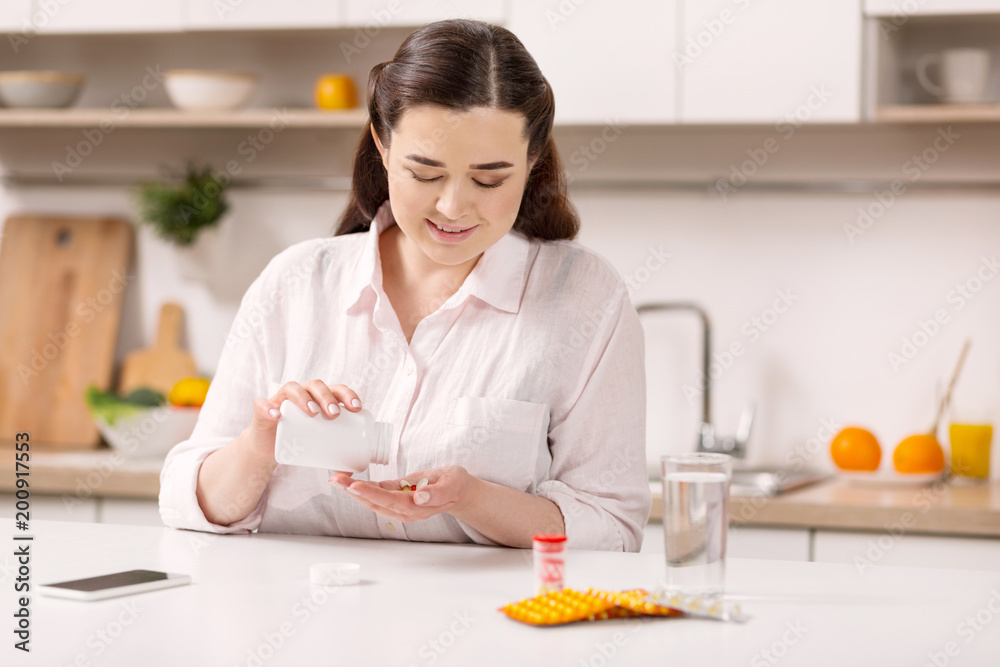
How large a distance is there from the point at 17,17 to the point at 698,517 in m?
2.28

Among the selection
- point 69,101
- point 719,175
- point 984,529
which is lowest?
point 984,529

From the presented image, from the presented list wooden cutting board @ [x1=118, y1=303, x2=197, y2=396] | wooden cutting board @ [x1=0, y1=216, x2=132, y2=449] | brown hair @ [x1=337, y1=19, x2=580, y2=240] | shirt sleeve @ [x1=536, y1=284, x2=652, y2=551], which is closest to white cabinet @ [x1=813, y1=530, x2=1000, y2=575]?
shirt sleeve @ [x1=536, y1=284, x2=652, y2=551]

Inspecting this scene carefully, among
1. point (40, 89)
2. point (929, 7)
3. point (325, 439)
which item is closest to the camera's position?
point (325, 439)

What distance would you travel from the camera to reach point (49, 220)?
9.48 ft

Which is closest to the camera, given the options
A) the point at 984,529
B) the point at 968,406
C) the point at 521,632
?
the point at 521,632

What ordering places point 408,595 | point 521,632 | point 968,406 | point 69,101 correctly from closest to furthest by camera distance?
point 521,632 < point 408,595 < point 968,406 < point 69,101

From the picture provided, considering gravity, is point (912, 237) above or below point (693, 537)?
above

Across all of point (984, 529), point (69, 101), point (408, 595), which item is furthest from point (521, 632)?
point (69, 101)

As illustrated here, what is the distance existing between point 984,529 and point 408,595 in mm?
1341

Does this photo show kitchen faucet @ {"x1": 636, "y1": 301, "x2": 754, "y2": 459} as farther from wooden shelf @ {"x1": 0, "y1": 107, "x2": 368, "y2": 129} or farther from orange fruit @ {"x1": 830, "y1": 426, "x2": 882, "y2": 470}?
wooden shelf @ {"x1": 0, "y1": 107, "x2": 368, "y2": 129}

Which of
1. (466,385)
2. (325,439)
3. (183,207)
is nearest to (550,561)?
(325,439)

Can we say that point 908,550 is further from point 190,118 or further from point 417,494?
point 190,118

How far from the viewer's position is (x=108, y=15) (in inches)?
102

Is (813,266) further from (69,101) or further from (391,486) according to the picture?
(69,101)
